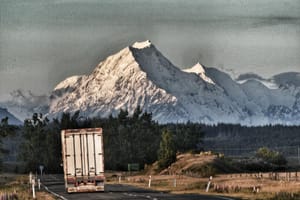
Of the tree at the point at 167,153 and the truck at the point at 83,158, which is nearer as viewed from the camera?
the truck at the point at 83,158

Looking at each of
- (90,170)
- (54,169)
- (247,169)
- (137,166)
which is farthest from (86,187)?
(54,169)

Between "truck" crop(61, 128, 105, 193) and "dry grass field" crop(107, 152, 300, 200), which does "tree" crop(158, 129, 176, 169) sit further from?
"truck" crop(61, 128, 105, 193)

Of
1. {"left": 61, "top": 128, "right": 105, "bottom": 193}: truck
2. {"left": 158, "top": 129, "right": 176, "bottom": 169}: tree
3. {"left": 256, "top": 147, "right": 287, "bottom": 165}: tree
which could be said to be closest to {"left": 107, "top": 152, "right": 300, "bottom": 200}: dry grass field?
{"left": 158, "top": 129, "right": 176, "bottom": 169}: tree

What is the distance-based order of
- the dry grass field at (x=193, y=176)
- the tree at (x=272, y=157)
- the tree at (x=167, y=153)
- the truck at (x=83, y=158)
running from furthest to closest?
1. the tree at (x=272, y=157)
2. the tree at (x=167, y=153)
3. the dry grass field at (x=193, y=176)
4. the truck at (x=83, y=158)

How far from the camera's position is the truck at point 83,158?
203 ft

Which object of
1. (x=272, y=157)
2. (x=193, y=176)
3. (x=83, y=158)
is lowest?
(x=193, y=176)

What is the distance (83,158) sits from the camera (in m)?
62.7

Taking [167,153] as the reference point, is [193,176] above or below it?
below

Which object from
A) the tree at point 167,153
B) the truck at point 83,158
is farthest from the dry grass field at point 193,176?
the truck at point 83,158

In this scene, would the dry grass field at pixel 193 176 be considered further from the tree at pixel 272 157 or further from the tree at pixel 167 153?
the tree at pixel 272 157

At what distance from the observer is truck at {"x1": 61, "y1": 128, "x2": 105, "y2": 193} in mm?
61812

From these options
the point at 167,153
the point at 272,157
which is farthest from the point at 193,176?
the point at 272,157

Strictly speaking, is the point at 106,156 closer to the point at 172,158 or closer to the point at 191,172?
the point at 172,158

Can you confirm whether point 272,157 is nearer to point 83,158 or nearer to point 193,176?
point 193,176
